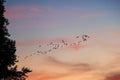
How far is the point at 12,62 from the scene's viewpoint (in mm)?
37312

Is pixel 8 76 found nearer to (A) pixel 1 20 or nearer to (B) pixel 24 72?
(B) pixel 24 72

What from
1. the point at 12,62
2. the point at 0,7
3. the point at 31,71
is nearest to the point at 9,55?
the point at 12,62

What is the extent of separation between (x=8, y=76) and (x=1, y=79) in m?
0.89

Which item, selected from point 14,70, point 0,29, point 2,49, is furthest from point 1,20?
point 14,70

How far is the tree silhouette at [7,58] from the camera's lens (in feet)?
121

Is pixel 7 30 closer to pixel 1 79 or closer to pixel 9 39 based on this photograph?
pixel 9 39

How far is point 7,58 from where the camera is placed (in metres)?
37.0

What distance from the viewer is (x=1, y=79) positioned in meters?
37.3

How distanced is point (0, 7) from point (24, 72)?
8366mm

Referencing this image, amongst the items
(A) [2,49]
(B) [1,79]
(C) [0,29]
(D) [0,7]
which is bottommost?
(B) [1,79]

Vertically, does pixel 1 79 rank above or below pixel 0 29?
below

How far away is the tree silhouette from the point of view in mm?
36781

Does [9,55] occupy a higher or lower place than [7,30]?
lower

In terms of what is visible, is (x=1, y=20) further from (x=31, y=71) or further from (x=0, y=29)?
(x=31, y=71)
